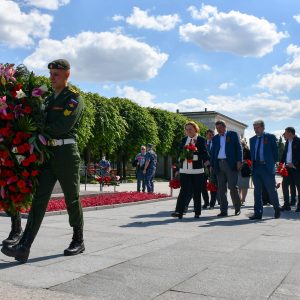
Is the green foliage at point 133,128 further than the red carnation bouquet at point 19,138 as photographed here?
Yes

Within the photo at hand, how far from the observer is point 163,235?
7012mm

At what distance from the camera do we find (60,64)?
5.28m

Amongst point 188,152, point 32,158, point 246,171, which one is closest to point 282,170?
point 246,171

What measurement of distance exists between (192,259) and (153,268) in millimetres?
643

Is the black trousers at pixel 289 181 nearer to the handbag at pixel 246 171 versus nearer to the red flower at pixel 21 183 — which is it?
the handbag at pixel 246 171

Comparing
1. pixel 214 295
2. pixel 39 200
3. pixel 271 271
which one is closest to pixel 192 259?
pixel 271 271

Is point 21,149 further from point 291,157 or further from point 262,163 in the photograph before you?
point 291,157

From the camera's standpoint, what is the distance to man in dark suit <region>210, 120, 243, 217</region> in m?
9.64

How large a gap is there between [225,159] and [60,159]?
17.1 feet

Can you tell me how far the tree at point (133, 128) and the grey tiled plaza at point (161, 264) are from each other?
34526 mm

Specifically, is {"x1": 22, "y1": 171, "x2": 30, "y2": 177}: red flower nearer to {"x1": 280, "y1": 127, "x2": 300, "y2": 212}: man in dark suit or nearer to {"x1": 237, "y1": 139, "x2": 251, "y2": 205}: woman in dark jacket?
{"x1": 280, "y1": 127, "x2": 300, "y2": 212}: man in dark suit

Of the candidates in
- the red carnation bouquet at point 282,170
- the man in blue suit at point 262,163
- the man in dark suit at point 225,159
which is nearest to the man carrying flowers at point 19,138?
the man in dark suit at point 225,159

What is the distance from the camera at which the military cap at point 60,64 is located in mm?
5250

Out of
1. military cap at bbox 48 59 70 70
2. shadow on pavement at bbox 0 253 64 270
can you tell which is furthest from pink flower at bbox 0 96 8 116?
shadow on pavement at bbox 0 253 64 270
